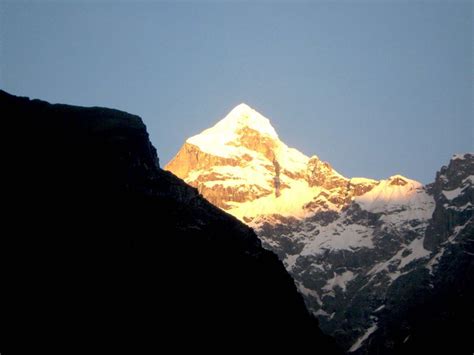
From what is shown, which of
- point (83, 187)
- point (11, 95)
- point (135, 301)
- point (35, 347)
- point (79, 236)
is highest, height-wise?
point (11, 95)

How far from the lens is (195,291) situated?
81375 mm

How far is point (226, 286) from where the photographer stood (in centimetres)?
8531

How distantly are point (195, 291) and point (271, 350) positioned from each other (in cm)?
1056

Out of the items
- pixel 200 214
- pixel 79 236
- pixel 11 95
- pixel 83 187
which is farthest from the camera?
pixel 200 214

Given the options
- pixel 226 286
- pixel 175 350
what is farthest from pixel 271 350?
pixel 175 350

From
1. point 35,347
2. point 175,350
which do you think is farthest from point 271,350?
point 35,347

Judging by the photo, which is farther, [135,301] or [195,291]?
[195,291]

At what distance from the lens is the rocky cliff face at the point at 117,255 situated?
2756 inches

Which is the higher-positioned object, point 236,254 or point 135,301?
point 236,254

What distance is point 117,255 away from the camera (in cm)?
7744

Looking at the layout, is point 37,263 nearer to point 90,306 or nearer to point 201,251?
point 90,306

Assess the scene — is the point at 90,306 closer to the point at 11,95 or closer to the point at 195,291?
the point at 195,291

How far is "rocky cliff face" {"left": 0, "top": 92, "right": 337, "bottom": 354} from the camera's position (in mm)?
70000

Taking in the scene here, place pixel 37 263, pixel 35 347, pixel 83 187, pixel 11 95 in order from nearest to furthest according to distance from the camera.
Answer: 1. pixel 35 347
2. pixel 37 263
3. pixel 83 187
4. pixel 11 95
